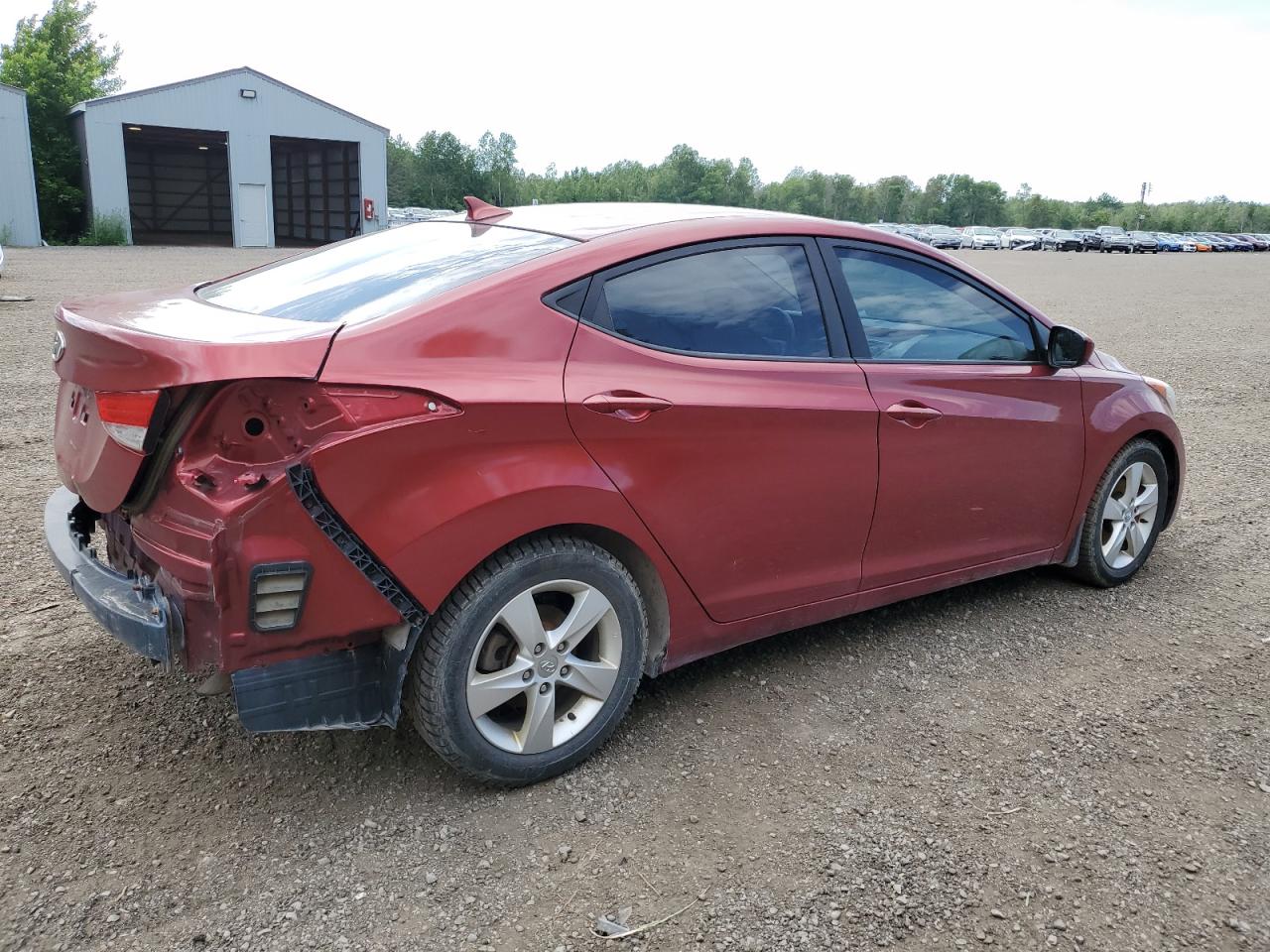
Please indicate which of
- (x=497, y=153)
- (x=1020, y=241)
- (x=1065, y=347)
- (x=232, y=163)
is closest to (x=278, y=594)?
(x=1065, y=347)

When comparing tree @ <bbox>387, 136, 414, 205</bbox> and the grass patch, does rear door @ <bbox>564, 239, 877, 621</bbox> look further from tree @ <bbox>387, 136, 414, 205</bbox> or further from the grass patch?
tree @ <bbox>387, 136, 414, 205</bbox>

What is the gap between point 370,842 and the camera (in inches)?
105

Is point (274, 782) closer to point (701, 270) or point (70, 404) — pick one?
point (70, 404)

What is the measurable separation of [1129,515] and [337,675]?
359cm

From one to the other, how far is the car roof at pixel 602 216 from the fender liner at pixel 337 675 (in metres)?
1.18

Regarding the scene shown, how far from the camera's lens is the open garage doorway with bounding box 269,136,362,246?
132 ft

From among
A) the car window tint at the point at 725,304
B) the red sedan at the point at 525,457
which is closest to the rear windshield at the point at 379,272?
the red sedan at the point at 525,457

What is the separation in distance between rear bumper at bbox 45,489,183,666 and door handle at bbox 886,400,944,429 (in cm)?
230

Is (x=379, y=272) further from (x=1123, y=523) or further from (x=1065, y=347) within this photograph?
(x=1123, y=523)

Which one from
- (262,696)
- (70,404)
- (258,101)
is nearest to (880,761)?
(262,696)

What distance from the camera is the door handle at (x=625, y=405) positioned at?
2.80m

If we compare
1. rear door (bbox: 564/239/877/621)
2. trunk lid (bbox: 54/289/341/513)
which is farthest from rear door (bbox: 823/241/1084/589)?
trunk lid (bbox: 54/289/341/513)

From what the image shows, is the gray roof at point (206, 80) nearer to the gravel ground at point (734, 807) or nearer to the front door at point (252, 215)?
the front door at point (252, 215)

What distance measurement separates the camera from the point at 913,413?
11.6ft
